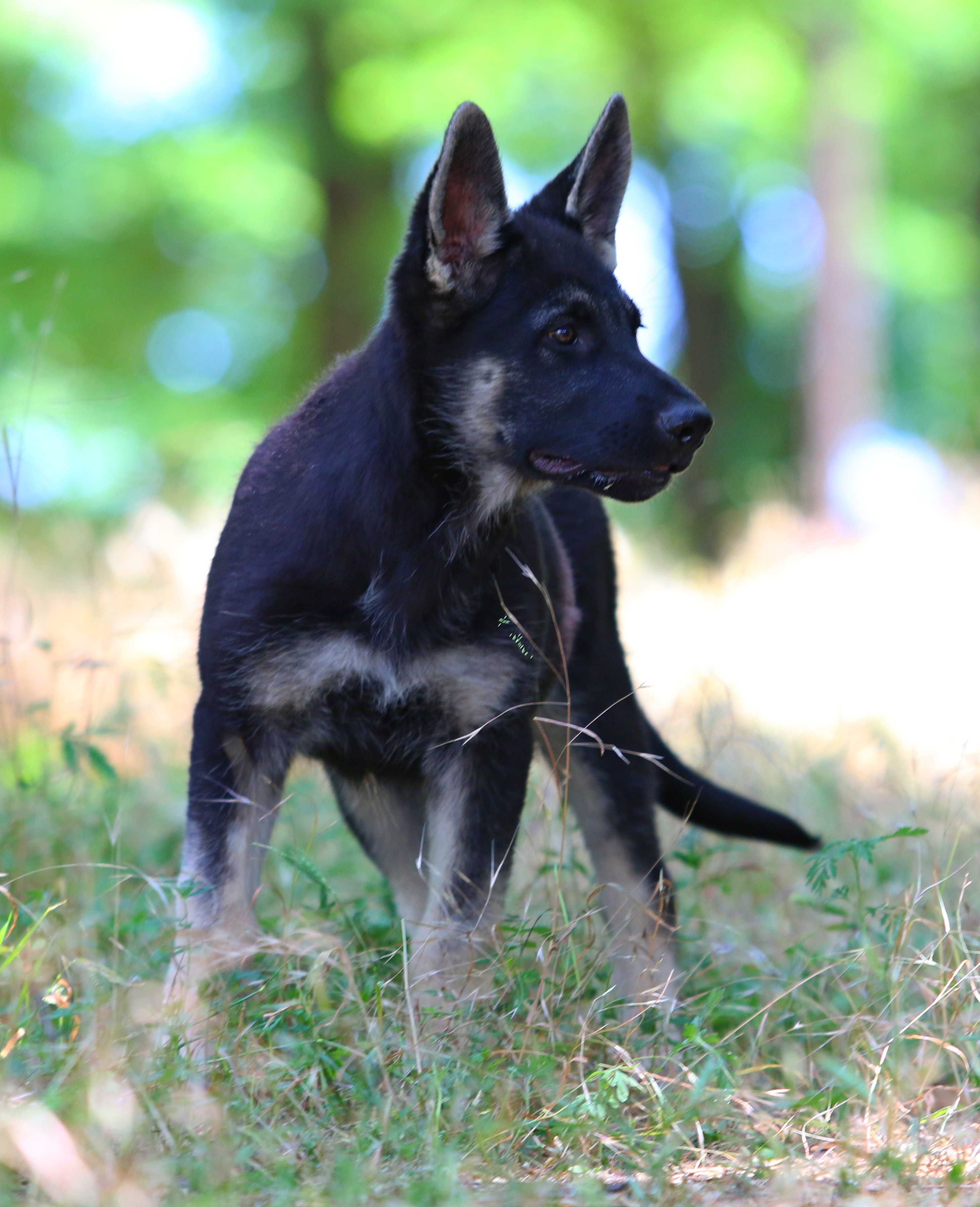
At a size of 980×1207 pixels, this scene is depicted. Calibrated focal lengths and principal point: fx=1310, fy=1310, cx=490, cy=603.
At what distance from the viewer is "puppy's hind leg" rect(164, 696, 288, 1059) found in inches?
132

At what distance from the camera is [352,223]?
47.7ft

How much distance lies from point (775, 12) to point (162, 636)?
8.91m

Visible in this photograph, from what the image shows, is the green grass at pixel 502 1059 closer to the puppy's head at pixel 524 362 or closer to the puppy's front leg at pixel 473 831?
the puppy's front leg at pixel 473 831

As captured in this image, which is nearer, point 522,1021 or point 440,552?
point 522,1021

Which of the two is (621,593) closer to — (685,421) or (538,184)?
(538,184)

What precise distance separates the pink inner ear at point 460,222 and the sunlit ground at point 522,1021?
1.55 m

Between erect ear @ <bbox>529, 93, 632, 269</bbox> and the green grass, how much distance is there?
5.62ft

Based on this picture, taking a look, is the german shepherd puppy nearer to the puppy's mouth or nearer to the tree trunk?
the puppy's mouth

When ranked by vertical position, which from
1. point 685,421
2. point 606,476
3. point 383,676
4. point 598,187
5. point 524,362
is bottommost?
point 383,676

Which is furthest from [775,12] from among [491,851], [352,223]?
[491,851]

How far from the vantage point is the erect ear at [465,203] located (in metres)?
3.33

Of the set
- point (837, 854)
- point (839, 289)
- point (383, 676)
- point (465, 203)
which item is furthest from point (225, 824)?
point (839, 289)

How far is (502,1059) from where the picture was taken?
9.73 feet

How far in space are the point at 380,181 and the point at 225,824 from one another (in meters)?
12.6
